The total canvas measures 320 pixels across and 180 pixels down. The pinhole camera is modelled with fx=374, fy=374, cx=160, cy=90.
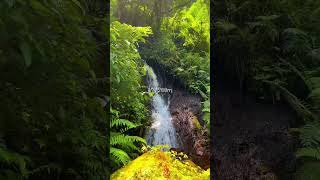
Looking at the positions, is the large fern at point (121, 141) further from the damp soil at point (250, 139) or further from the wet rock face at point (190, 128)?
the damp soil at point (250, 139)

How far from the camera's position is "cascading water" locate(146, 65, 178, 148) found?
3395 millimetres

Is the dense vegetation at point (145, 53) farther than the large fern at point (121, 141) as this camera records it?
Yes

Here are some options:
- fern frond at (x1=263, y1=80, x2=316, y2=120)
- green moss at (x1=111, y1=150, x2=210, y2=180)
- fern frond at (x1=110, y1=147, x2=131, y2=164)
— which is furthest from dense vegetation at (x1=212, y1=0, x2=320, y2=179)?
fern frond at (x1=110, y1=147, x2=131, y2=164)

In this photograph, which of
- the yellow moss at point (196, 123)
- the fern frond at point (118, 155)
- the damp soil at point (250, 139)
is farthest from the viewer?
the yellow moss at point (196, 123)

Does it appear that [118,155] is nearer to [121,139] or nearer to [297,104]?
[121,139]

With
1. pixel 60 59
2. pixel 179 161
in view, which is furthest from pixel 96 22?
pixel 179 161

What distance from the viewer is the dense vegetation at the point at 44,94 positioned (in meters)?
1.71

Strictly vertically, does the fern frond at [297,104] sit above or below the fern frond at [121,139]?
above

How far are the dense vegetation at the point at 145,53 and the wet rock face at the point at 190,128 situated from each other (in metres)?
0.09

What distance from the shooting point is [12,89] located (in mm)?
1825

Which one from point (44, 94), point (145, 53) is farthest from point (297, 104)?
point (44, 94)

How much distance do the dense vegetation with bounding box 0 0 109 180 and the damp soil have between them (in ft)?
4.05

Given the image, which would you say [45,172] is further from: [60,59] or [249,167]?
[249,167]

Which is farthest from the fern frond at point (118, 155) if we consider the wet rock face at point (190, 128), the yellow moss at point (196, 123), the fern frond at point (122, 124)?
the yellow moss at point (196, 123)
